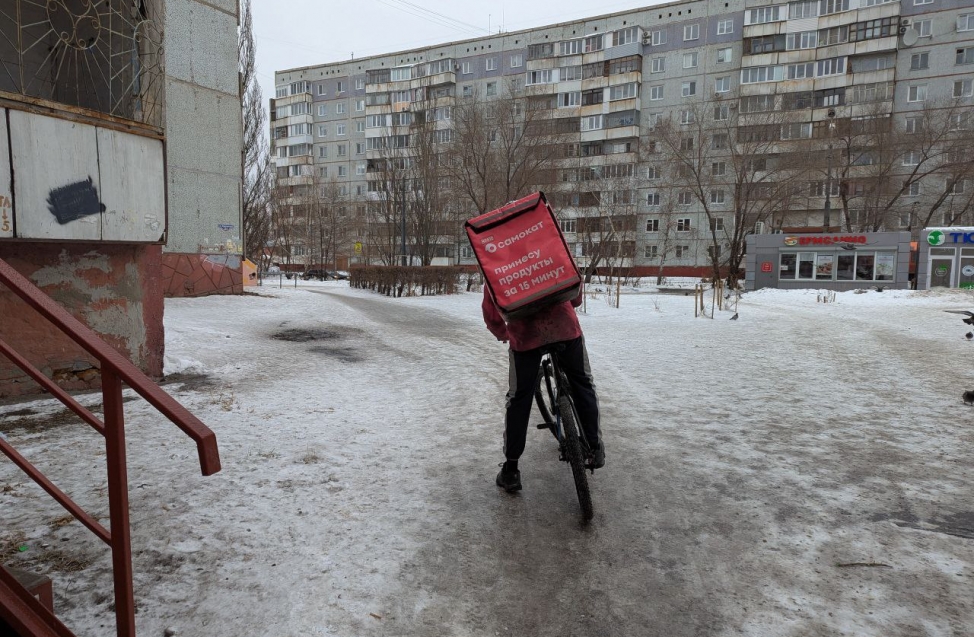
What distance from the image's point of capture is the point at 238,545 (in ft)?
9.48

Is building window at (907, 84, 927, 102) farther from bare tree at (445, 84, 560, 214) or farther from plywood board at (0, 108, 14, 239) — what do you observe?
plywood board at (0, 108, 14, 239)

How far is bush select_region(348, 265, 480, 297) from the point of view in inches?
946

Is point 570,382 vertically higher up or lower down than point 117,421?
lower down

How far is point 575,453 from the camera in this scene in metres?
3.30

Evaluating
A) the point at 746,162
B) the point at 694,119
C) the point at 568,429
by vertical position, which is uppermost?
the point at 694,119

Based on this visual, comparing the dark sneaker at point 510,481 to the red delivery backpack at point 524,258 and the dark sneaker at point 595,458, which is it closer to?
the dark sneaker at point 595,458

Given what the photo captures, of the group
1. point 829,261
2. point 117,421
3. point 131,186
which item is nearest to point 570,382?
point 117,421

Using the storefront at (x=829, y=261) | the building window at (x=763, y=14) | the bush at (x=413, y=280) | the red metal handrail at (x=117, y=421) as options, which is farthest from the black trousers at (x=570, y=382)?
the building window at (x=763, y=14)

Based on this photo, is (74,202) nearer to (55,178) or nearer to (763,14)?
(55,178)

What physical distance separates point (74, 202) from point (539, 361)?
4620 mm

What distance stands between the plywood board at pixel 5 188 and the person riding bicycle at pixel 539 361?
4164 mm

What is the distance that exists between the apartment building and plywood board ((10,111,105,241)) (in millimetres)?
24477

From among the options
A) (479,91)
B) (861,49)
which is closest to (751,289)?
(861,49)

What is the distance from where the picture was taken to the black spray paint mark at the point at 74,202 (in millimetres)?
5145
